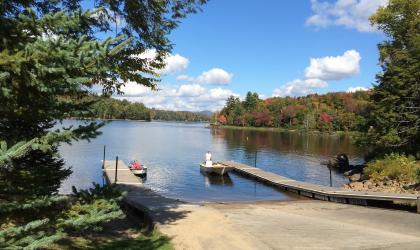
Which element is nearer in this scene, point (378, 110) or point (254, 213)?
point (254, 213)

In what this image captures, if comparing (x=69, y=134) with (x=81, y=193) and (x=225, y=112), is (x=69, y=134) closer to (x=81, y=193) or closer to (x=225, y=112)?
(x=81, y=193)

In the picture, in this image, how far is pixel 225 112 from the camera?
18775cm

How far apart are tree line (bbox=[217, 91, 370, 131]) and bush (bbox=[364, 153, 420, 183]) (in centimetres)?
9896

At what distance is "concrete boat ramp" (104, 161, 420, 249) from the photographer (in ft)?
34.5

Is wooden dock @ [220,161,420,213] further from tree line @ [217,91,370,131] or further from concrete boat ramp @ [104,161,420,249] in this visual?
tree line @ [217,91,370,131]

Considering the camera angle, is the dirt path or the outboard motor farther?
the outboard motor

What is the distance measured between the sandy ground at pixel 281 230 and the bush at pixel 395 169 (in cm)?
952

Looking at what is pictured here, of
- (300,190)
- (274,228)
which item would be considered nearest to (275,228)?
(274,228)

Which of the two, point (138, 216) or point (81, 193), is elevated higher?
point (81, 193)

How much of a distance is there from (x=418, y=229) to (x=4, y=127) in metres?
12.1

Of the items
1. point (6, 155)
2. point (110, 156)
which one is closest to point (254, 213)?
point (6, 155)

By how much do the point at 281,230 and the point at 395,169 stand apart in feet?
57.0

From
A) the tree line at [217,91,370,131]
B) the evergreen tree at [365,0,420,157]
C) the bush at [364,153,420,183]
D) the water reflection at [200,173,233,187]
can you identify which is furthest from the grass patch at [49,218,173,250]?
the tree line at [217,91,370,131]

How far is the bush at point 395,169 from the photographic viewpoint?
1016 inches
